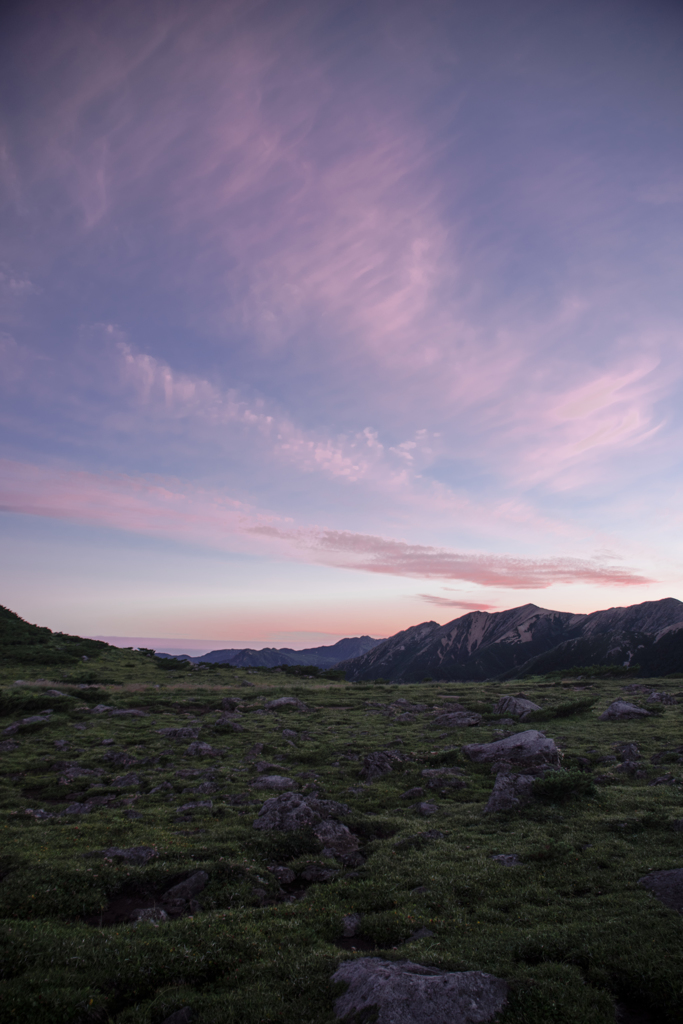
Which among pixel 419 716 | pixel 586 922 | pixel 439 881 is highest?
pixel 586 922

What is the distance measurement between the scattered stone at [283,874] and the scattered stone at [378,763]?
39.1 ft

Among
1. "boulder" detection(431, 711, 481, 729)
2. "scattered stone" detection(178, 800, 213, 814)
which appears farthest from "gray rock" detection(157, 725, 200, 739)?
"boulder" detection(431, 711, 481, 729)

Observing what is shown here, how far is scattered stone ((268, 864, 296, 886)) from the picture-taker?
1581 centimetres

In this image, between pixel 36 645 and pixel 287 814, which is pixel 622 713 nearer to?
pixel 287 814

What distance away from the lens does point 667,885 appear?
12.8 metres

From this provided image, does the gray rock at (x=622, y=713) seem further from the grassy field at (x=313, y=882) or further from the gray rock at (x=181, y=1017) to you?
the gray rock at (x=181, y=1017)

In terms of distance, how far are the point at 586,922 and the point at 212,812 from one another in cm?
1693

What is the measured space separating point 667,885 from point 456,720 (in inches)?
1195

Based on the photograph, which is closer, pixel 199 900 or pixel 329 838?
pixel 199 900

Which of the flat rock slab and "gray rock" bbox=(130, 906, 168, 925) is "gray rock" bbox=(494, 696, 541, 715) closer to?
the flat rock slab

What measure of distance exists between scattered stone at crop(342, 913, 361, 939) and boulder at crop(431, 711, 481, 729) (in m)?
29.3

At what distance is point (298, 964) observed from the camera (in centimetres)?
1027

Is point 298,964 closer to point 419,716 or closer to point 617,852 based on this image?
point 617,852

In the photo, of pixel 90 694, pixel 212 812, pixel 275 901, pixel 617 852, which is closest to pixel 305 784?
pixel 212 812
